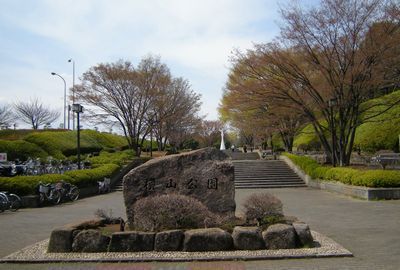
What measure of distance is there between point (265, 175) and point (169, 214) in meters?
21.7

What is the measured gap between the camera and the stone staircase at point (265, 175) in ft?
89.7

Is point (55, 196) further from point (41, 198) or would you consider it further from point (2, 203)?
point (2, 203)

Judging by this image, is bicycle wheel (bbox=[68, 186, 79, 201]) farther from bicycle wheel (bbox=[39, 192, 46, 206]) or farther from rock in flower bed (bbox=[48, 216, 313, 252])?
rock in flower bed (bbox=[48, 216, 313, 252])

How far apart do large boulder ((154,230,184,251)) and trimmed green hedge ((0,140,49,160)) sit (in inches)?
1081

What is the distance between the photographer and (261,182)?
27906mm

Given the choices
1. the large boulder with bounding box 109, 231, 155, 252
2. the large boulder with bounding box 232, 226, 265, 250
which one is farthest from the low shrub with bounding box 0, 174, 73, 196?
the large boulder with bounding box 232, 226, 265, 250

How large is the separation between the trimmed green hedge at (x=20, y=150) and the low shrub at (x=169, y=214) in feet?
87.3

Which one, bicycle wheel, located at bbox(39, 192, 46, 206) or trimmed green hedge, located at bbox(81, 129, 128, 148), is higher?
trimmed green hedge, located at bbox(81, 129, 128, 148)

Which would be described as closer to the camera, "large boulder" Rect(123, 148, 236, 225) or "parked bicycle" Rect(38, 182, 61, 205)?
"large boulder" Rect(123, 148, 236, 225)

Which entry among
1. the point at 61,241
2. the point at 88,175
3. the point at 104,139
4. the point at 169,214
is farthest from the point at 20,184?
the point at 104,139

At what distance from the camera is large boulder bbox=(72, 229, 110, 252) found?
320 inches

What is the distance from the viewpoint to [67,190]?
2006 centimetres

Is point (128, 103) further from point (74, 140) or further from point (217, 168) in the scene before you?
point (217, 168)

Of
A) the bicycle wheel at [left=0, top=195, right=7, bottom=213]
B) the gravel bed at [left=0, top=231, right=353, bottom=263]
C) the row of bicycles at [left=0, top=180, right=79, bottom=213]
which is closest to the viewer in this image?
the gravel bed at [left=0, top=231, right=353, bottom=263]
